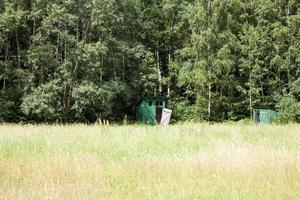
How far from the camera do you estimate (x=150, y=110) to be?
33281 mm

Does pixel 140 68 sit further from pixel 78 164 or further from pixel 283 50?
pixel 78 164

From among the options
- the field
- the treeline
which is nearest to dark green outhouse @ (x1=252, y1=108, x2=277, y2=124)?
the treeline

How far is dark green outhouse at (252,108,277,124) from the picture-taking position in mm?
32531

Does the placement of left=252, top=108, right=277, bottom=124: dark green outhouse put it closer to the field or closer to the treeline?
the treeline

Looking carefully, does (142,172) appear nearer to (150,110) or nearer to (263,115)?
(150,110)

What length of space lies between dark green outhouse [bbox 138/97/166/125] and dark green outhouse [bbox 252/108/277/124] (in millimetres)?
6961

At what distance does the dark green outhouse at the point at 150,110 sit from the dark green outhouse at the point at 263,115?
6.96 m

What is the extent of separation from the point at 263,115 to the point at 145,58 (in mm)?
9841

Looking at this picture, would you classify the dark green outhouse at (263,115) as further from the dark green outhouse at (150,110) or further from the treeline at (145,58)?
the dark green outhouse at (150,110)

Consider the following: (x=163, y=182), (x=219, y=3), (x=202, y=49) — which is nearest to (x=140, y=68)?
(x=202, y=49)

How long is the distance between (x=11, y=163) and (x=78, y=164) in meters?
1.57

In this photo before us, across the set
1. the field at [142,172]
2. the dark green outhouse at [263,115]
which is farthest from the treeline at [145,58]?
the field at [142,172]

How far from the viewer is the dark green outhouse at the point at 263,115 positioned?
107ft

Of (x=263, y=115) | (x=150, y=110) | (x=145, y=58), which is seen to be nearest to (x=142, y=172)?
(x=150, y=110)
